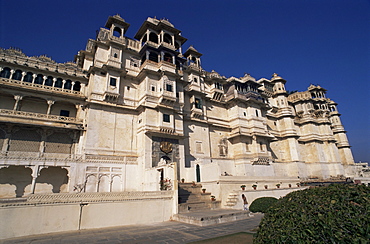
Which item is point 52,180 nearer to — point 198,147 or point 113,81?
point 113,81

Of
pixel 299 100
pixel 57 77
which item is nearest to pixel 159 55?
pixel 57 77

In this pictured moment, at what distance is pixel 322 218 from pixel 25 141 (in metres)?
A: 25.3

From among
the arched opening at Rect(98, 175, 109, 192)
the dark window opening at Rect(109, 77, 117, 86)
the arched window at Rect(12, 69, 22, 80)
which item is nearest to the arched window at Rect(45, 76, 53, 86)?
the arched window at Rect(12, 69, 22, 80)

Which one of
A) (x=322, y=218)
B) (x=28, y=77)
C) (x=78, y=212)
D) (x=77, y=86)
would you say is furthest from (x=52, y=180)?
(x=322, y=218)

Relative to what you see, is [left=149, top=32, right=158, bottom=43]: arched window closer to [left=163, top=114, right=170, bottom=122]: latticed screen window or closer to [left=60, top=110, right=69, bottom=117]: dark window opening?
[left=163, top=114, right=170, bottom=122]: latticed screen window

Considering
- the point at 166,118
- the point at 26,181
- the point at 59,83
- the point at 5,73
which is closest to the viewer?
the point at 26,181

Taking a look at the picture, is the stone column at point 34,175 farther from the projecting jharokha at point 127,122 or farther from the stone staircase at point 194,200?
the stone staircase at point 194,200

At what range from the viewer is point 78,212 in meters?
11.7

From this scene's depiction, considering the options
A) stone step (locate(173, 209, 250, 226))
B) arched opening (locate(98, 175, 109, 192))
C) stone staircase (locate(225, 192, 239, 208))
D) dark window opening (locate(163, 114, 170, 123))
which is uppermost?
dark window opening (locate(163, 114, 170, 123))

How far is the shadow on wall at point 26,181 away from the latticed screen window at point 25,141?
7.17ft

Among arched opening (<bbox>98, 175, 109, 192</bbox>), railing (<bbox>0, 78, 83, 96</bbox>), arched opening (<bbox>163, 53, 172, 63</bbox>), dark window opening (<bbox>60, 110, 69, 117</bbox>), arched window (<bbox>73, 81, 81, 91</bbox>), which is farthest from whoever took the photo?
arched opening (<bbox>163, 53, 172, 63</bbox>)

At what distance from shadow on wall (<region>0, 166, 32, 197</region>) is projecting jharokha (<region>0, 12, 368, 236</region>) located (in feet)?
0.24

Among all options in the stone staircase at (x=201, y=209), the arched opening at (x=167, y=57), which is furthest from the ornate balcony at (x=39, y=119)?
the arched opening at (x=167, y=57)

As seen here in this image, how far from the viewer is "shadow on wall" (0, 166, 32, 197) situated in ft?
→ 62.0
